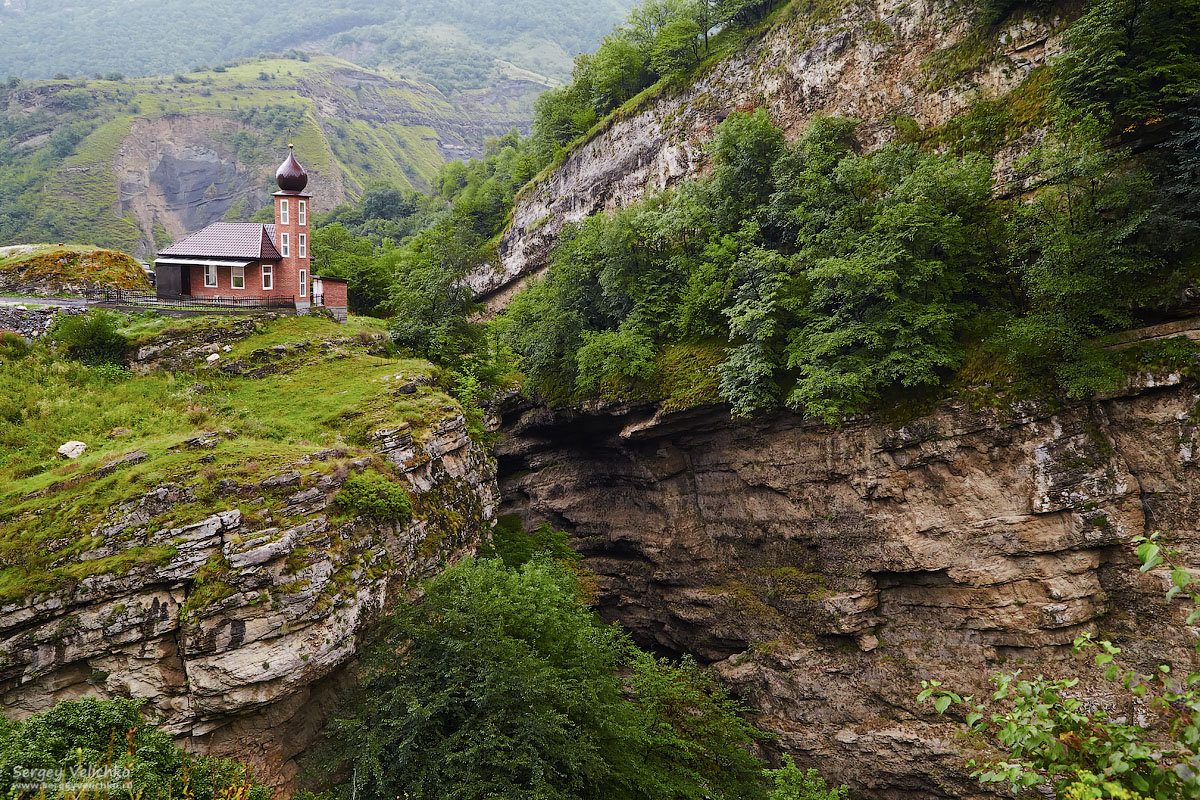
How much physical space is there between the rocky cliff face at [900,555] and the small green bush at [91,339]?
20.0 m

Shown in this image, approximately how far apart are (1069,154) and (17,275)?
42605mm

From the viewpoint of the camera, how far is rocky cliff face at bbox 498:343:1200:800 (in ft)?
58.5

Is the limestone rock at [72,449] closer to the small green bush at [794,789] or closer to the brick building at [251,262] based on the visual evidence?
the brick building at [251,262]

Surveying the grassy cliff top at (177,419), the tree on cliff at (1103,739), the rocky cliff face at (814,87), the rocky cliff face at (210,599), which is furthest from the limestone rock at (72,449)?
the rocky cliff face at (814,87)

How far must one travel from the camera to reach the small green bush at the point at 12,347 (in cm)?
2003

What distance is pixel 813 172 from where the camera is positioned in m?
24.7

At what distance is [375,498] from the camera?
16.9 m

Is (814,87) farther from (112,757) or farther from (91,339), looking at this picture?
(112,757)

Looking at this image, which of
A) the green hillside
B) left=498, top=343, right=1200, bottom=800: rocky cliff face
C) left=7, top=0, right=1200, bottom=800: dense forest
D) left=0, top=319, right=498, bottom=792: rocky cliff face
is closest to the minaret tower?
left=7, top=0, right=1200, bottom=800: dense forest

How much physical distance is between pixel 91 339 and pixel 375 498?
1449cm

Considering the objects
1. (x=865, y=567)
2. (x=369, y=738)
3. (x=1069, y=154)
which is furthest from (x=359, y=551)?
(x=1069, y=154)

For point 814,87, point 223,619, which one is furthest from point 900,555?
point 814,87

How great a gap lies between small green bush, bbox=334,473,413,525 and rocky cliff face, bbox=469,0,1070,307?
83.4 feet

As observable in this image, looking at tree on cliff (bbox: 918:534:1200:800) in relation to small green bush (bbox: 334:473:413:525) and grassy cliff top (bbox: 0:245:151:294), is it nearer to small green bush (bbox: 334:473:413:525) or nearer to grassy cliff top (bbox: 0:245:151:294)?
small green bush (bbox: 334:473:413:525)
